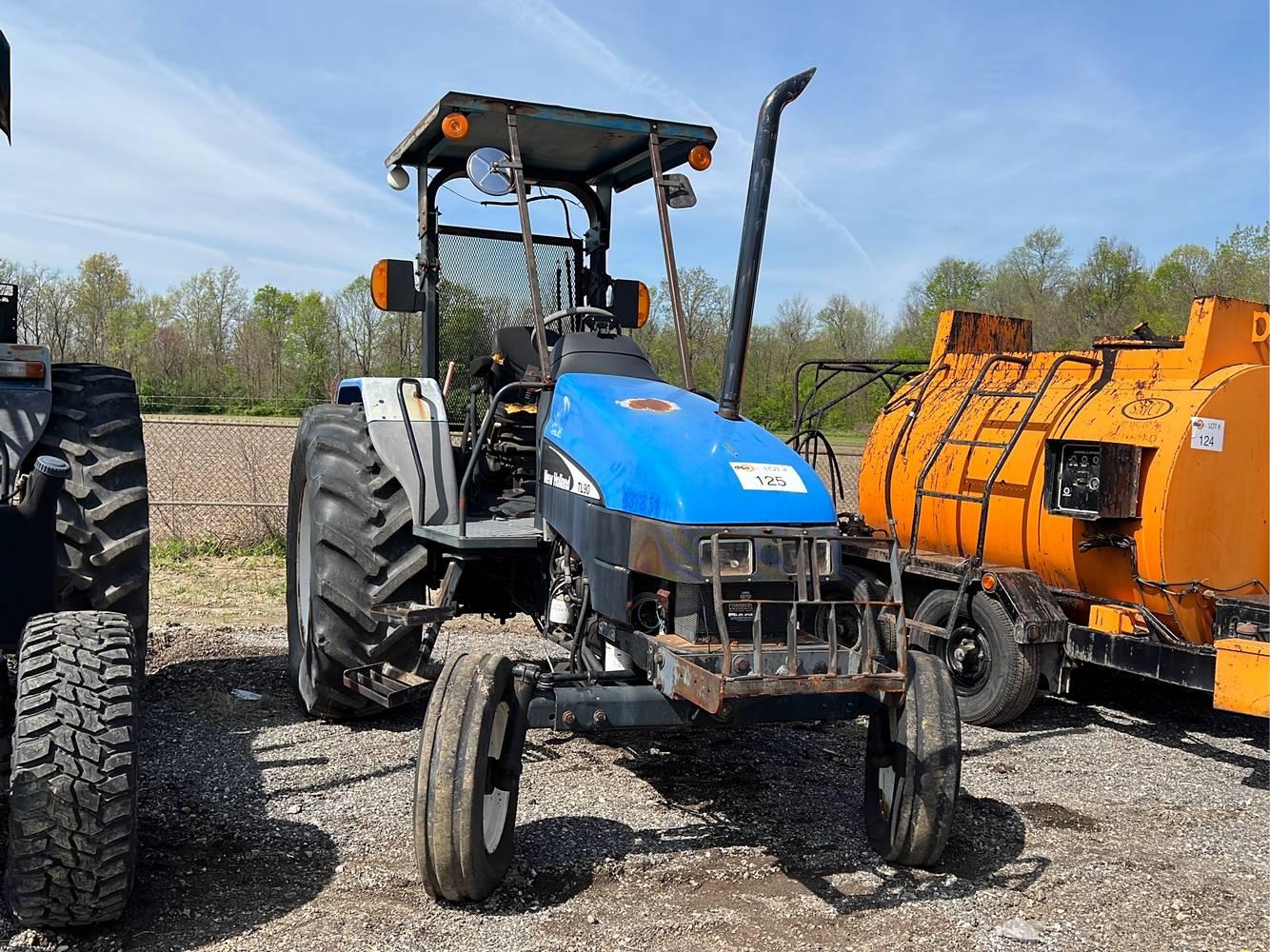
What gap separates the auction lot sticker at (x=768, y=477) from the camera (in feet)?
12.6

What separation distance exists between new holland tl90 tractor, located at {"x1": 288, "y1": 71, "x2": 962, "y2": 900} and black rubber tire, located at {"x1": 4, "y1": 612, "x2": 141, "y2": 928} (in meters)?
0.91

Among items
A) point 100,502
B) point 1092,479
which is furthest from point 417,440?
point 1092,479

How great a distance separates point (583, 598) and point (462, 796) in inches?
34.1

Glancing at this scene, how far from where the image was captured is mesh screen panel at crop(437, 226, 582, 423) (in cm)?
605

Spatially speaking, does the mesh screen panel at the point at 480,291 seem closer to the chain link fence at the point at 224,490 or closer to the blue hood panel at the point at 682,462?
the blue hood panel at the point at 682,462

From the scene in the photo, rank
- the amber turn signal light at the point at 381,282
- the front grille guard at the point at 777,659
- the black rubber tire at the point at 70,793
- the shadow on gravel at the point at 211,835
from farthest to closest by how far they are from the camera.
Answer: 1. the amber turn signal light at the point at 381,282
2. the shadow on gravel at the point at 211,835
3. the front grille guard at the point at 777,659
4. the black rubber tire at the point at 70,793

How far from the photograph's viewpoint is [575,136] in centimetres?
543

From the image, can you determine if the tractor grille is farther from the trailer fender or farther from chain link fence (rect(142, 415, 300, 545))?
chain link fence (rect(142, 415, 300, 545))

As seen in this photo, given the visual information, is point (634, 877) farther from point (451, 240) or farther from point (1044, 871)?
point (451, 240)

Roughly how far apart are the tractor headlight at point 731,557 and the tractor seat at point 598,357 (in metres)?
1.29

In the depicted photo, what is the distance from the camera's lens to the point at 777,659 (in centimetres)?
364

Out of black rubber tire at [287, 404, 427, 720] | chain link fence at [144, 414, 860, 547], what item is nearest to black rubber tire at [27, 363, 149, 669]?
black rubber tire at [287, 404, 427, 720]

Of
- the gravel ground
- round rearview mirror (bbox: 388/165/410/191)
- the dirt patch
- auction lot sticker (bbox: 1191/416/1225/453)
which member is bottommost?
the gravel ground

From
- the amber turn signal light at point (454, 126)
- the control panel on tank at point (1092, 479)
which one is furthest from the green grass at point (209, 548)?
the control panel on tank at point (1092, 479)
